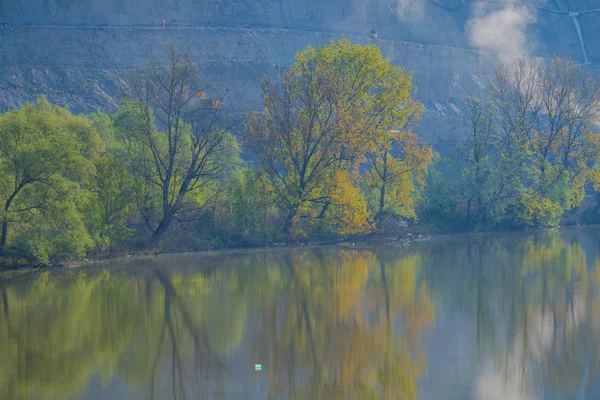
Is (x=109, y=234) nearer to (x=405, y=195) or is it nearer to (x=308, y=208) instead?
(x=308, y=208)

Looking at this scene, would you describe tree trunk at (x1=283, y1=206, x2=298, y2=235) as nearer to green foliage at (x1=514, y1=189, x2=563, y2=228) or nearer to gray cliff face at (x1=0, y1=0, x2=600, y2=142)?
green foliage at (x1=514, y1=189, x2=563, y2=228)

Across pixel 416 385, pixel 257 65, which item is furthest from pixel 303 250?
pixel 257 65

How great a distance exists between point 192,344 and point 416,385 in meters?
4.99

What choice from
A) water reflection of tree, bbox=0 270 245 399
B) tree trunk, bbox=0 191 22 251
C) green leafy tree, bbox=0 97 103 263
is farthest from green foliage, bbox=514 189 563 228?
tree trunk, bbox=0 191 22 251

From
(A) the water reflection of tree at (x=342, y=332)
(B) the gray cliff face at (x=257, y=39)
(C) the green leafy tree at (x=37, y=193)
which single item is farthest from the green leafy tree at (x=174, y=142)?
(B) the gray cliff face at (x=257, y=39)

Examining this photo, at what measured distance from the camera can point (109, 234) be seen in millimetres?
30703

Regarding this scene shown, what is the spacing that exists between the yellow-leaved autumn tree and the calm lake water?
761 cm

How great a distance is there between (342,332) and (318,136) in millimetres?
20286

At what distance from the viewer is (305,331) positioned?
16.3 metres

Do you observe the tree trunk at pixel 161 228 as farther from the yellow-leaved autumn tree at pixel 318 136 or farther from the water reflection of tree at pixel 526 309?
the water reflection of tree at pixel 526 309

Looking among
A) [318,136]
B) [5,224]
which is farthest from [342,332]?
[318,136]

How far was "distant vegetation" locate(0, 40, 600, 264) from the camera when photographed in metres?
27.1

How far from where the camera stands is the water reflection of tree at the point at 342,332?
12.5 meters

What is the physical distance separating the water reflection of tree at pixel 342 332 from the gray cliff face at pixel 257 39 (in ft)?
97.6
